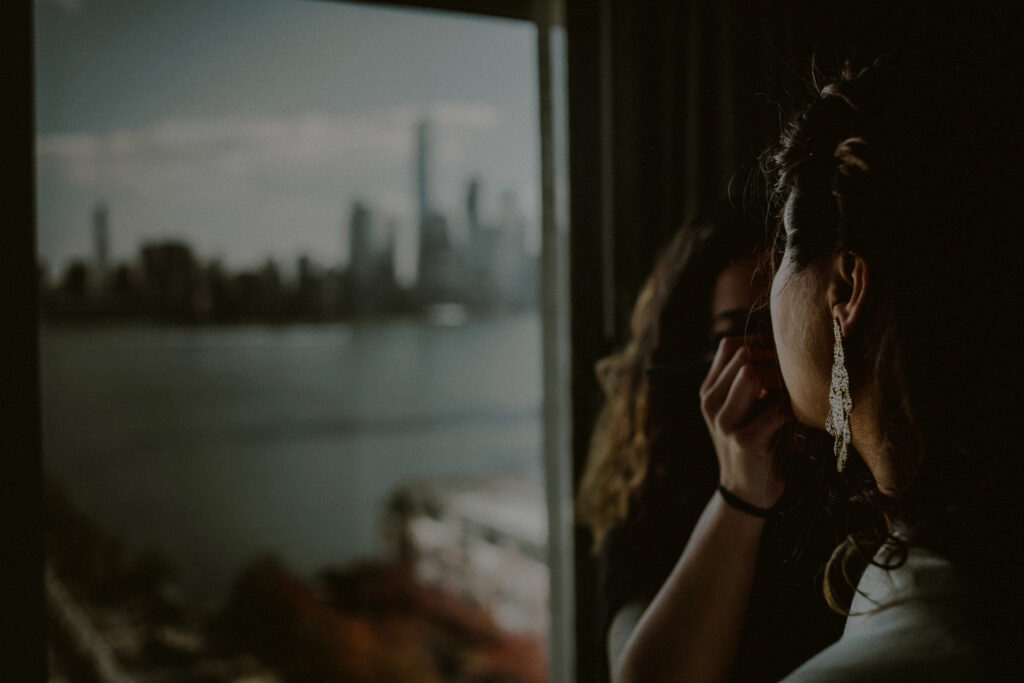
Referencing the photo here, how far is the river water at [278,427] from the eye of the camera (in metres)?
1.44

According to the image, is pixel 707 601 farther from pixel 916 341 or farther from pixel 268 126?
pixel 268 126

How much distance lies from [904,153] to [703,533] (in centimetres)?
45

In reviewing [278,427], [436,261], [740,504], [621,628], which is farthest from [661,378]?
[278,427]

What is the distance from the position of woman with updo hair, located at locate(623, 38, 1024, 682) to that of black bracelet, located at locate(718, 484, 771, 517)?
84mm

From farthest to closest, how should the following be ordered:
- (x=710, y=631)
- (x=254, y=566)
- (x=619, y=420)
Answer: (x=254, y=566) < (x=619, y=420) < (x=710, y=631)

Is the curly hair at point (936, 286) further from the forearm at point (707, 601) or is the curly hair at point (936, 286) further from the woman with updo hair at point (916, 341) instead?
the forearm at point (707, 601)

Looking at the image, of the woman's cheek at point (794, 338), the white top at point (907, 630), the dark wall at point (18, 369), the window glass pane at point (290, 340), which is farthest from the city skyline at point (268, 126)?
the white top at point (907, 630)

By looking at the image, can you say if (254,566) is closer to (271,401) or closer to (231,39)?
(271,401)

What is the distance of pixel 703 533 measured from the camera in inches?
31.5

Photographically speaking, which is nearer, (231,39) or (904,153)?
(904,153)

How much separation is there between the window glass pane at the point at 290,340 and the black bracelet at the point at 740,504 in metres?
0.69

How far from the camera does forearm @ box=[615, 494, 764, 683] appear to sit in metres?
0.75

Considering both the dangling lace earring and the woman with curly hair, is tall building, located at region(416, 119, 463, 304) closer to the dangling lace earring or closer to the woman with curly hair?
the woman with curly hair

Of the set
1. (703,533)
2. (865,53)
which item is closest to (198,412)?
(703,533)
